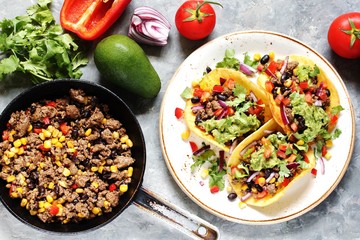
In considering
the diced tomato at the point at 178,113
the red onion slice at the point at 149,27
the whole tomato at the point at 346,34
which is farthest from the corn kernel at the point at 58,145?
the whole tomato at the point at 346,34

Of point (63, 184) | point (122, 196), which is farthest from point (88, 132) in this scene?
point (122, 196)

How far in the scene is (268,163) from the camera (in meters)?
4.05

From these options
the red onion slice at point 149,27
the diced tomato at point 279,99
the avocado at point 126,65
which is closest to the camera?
the avocado at point 126,65

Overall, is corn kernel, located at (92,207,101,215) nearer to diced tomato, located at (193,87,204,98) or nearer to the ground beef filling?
the ground beef filling

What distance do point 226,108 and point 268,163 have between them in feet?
1.64

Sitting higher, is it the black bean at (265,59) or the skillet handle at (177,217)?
the black bean at (265,59)

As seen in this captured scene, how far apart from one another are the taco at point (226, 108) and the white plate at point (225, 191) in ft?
0.47

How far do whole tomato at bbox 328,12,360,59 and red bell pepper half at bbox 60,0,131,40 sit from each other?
1.54 metres

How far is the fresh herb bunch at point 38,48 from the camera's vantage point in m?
4.03

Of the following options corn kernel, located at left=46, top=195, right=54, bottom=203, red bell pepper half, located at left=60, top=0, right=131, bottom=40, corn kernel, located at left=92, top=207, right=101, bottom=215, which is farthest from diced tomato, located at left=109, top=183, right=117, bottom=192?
red bell pepper half, located at left=60, top=0, right=131, bottom=40

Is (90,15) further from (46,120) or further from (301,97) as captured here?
(301,97)

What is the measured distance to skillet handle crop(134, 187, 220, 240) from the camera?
4.04 meters

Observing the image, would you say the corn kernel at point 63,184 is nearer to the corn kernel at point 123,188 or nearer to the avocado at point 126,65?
the corn kernel at point 123,188

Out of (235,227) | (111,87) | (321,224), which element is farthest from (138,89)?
(321,224)
